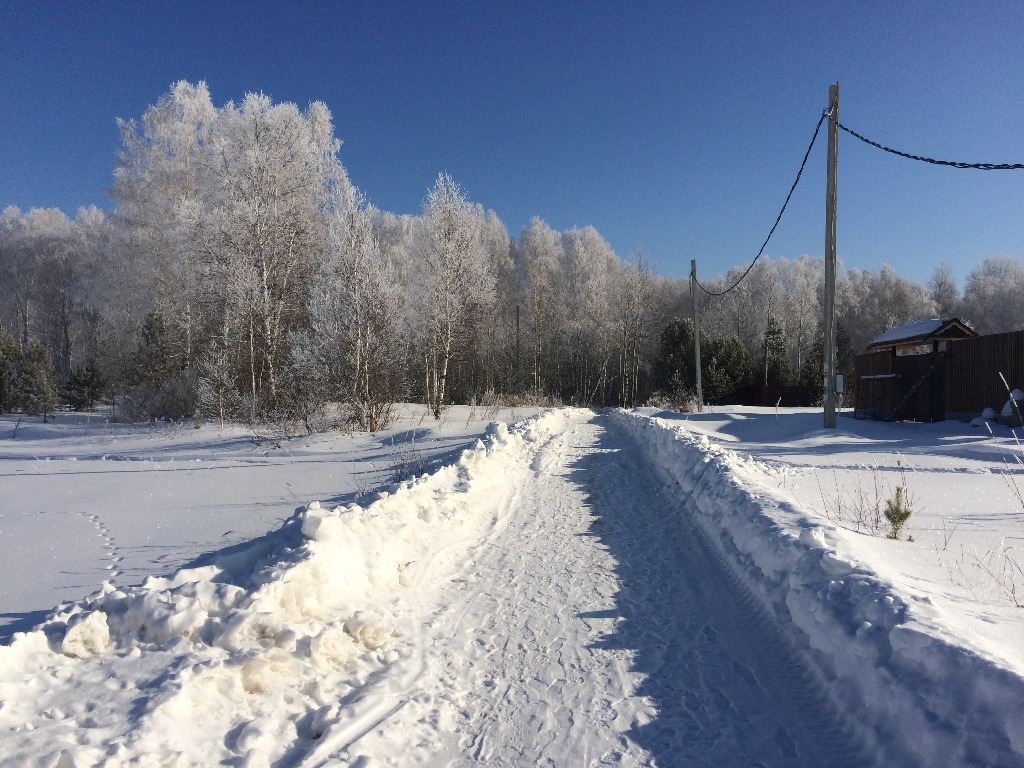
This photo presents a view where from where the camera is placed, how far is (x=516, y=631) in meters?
3.83

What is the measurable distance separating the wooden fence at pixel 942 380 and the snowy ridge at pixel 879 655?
504 inches

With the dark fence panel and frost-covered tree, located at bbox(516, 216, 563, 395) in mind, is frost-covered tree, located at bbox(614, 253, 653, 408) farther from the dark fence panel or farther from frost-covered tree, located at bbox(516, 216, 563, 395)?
the dark fence panel

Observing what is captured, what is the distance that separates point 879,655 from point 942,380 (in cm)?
1701

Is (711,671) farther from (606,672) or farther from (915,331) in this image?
(915,331)

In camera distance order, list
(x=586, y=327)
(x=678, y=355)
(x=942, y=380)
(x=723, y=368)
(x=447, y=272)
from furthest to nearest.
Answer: (x=586, y=327), (x=678, y=355), (x=723, y=368), (x=447, y=272), (x=942, y=380)

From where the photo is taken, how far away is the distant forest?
18.8 meters

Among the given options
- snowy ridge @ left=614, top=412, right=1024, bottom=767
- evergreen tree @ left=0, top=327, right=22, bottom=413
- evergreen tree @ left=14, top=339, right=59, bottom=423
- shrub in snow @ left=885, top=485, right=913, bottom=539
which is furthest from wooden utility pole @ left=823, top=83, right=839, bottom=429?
evergreen tree @ left=0, top=327, right=22, bottom=413

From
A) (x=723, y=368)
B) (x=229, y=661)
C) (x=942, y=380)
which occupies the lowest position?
(x=229, y=661)

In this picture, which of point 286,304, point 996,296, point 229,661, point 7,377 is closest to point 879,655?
point 229,661

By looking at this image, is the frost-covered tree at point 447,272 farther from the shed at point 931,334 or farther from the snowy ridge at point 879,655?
the snowy ridge at point 879,655

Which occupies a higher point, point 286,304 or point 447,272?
point 447,272

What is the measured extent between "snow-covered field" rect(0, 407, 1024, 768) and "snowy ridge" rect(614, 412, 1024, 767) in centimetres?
1

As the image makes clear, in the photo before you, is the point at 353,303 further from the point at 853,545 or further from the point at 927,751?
the point at 927,751

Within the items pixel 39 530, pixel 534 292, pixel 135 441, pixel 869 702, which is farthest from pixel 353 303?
pixel 534 292
